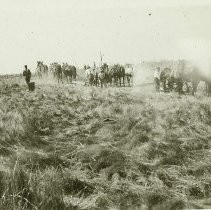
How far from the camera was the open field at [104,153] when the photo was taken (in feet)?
31.6

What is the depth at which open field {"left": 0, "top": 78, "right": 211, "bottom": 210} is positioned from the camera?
963cm

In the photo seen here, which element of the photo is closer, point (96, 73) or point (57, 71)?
point (96, 73)

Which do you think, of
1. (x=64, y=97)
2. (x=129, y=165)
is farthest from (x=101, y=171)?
(x=64, y=97)

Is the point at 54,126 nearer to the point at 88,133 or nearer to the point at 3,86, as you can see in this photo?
the point at 88,133

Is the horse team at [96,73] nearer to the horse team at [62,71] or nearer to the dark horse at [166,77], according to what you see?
the horse team at [62,71]

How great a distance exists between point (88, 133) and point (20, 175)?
6174 mm

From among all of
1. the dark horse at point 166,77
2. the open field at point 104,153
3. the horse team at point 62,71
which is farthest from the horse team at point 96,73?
the open field at point 104,153

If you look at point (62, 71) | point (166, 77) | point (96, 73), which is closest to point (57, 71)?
point (62, 71)

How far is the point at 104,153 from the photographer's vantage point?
483 inches

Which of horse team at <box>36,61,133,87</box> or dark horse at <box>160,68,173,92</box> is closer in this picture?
dark horse at <box>160,68,173,92</box>

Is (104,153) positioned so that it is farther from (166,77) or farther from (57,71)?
(57,71)

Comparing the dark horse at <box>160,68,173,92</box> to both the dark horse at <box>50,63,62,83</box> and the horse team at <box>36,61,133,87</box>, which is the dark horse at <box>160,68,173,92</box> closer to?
the horse team at <box>36,61,133,87</box>

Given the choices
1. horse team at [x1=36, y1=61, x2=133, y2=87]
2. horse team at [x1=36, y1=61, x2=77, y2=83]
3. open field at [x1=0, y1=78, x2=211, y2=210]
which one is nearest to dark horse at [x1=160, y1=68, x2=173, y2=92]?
horse team at [x1=36, y1=61, x2=133, y2=87]

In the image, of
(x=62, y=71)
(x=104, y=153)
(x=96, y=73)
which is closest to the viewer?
(x=104, y=153)
